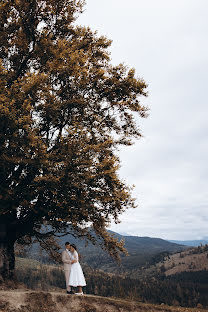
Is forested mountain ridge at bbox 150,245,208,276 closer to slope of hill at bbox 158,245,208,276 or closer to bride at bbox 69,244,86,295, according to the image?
slope of hill at bbox 158,245,208,276

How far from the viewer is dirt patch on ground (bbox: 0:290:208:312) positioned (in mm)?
13172

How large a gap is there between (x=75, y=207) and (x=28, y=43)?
1145 cm

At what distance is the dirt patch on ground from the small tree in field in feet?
10.9

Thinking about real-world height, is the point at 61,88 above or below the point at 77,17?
below

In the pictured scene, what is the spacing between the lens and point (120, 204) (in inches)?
669

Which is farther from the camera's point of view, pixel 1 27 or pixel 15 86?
pixel 1 27

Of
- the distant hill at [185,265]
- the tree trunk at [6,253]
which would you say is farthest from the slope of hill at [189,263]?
the tree trunk at [6,253]

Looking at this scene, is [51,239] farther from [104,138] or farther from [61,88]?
[61,88]

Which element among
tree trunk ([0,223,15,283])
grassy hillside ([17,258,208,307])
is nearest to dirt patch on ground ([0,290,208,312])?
tree trunk ([0,223,15,283])

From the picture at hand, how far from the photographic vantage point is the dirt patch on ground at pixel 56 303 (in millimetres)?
13172

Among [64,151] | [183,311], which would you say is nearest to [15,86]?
[64,151]

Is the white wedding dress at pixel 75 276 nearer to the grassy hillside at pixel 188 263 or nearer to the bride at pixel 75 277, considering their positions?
the bride at pixel 75 277

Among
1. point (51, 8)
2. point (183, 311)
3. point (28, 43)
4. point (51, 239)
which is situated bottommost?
point (183, 311)

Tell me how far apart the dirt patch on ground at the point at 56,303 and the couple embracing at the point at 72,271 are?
103 cm
